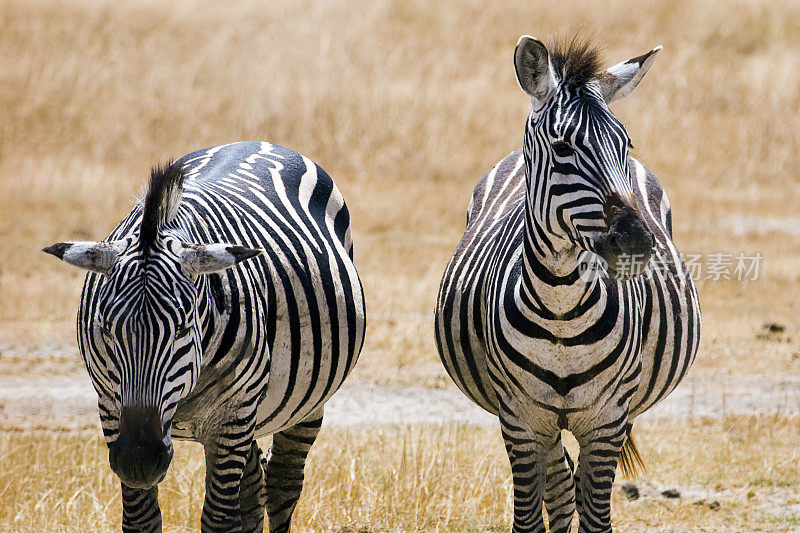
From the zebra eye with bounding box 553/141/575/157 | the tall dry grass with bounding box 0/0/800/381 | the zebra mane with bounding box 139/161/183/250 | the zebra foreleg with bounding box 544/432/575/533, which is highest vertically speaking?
the tall dry grass with bounding box 0/0/800/381

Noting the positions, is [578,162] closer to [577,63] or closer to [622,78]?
[577,63]

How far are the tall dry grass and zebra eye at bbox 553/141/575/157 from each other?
7.91m

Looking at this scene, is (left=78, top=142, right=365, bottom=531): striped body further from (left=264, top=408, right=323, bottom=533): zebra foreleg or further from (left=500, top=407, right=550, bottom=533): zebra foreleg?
(left=500, top=407, right=550, bottom=533): zebra foreleg

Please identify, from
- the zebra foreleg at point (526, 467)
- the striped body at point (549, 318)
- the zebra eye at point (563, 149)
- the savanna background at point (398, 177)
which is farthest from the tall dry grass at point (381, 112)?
the zebra eye at point (563, 149)

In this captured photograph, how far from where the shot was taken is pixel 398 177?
800 inches

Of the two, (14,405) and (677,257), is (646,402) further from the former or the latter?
(14,405)

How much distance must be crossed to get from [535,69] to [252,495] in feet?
10.0

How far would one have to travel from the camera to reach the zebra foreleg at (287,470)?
19.1 feet

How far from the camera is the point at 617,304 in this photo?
15.0 ft

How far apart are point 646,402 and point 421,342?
6.32 meters

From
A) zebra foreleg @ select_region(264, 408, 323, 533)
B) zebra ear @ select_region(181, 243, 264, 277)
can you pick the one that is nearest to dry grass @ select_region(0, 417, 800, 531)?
zebra foreleg @ select_region(264, 408, 323, 533)

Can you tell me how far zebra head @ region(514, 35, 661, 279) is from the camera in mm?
3873

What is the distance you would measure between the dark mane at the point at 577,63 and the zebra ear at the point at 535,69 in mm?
54

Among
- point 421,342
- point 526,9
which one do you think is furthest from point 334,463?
point 526,9
